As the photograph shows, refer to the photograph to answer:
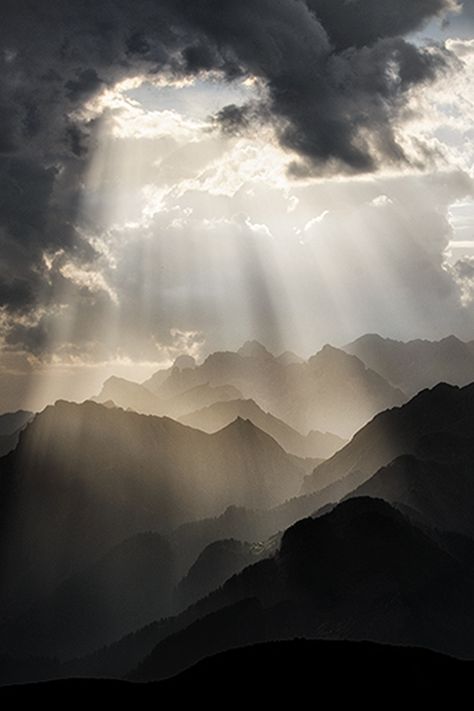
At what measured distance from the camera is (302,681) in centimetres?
14275

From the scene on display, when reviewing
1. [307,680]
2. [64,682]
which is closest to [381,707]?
[307,680]

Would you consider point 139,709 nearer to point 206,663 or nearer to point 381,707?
point 206,663

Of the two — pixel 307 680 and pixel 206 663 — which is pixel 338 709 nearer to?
pixel 307 680

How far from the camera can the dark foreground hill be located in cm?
13638

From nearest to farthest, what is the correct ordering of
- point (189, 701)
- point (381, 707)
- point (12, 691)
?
1. point (381, 707)
2. point (189, 701)
3. point (12, 691)

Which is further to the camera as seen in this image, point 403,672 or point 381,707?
point 403,672

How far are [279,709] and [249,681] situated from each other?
1170cm

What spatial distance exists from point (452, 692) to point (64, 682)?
67.7 metres

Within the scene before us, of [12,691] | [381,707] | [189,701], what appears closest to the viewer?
[381,707]

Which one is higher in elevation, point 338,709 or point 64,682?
point 64,682

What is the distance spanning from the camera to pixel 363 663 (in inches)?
5743

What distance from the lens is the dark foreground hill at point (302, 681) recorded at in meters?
136

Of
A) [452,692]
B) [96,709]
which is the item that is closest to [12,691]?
[96,709]

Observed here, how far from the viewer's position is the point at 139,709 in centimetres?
13850
